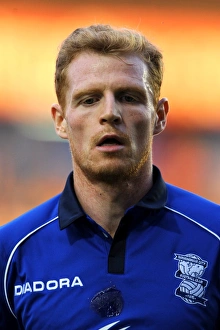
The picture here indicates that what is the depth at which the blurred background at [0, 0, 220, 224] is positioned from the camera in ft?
17.3

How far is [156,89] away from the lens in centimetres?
230

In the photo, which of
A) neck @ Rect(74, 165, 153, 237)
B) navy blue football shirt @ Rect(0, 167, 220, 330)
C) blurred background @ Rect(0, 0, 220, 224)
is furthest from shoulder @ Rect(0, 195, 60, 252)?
blurred background @ Rect(0, 0, 220, 224)

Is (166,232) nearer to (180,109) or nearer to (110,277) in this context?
(110,277)

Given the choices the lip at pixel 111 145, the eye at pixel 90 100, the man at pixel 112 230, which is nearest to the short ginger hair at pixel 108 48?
the man at pixel 112 230

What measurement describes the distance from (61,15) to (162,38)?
31.7 inches

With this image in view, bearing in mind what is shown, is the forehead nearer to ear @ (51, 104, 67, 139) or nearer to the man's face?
the man's face

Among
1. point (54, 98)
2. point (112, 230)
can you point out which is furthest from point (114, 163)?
point (54, 98)

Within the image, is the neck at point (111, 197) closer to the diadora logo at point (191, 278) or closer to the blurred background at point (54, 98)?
the diadora logo at point (191, 278)

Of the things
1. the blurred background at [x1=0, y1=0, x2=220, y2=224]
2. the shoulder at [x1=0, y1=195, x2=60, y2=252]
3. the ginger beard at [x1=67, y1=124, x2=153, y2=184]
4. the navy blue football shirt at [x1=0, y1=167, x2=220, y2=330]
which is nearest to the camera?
the navy blue football shirt at [x1=0, y1=167, x2=220, y2=330]

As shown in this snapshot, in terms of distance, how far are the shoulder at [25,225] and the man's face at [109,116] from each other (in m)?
0.16

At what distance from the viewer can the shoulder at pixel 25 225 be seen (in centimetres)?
219

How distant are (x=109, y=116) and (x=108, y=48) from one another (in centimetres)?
26

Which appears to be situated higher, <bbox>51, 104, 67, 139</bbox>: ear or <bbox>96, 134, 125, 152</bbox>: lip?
<bbox>51, 104, 67, 139</bbox>: ear

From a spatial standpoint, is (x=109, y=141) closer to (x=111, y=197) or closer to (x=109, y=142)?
(x=109, y=142)
